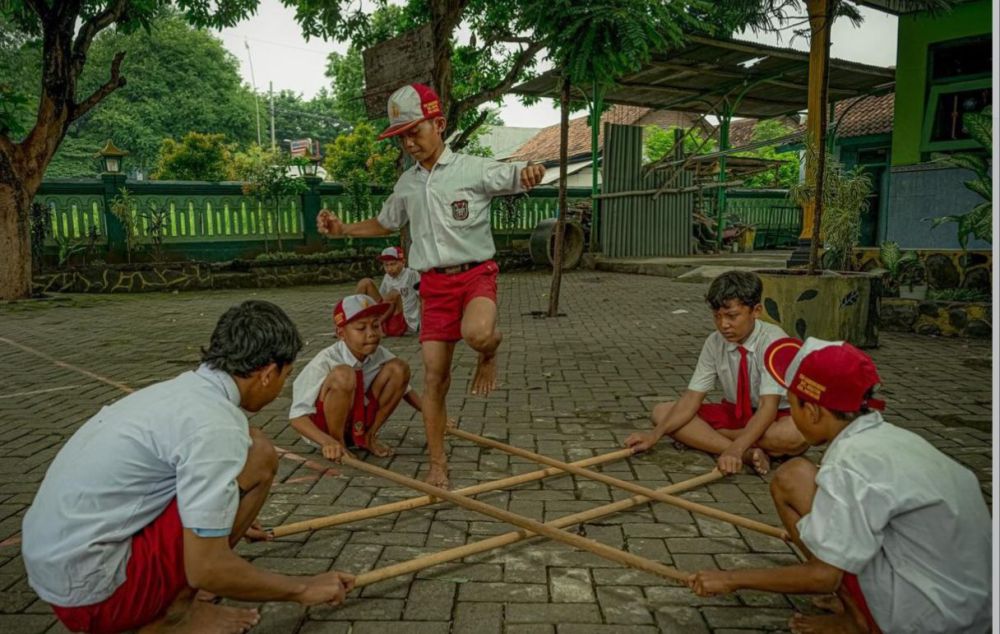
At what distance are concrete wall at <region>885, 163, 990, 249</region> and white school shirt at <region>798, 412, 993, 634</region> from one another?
31.7ft

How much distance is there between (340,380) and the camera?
3.98 m

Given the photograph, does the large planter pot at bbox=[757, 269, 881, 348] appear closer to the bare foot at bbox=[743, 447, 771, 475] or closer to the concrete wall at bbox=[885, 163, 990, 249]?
the bare foot at bbox=[743, 447, 771, 475]

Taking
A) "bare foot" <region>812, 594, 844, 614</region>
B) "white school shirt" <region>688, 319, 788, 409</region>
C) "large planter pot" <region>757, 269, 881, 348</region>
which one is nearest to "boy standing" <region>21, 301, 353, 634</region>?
"bare foot" <region>812, 594, 844, 614</region>

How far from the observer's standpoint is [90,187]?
13.8 m

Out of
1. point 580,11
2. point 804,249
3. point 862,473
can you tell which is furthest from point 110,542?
point 804,249

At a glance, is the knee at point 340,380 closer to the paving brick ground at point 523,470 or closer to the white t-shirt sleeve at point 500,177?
the paving brick ground at point 523,470

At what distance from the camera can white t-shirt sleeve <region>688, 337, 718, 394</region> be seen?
4.05 metres

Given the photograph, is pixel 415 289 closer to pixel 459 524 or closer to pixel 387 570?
pixel 459 524

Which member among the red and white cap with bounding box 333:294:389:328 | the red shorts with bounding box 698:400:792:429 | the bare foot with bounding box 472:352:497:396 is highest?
the red and white cap with bounding box 333:294:389:328

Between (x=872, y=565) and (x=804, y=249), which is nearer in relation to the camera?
(x=872, y=565)

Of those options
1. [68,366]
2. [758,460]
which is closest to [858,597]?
[758,460]

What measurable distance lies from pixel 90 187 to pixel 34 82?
27397 millimetres

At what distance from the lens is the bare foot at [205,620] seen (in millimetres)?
2248

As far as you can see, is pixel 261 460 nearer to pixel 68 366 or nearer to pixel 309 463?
pixel 309 463
